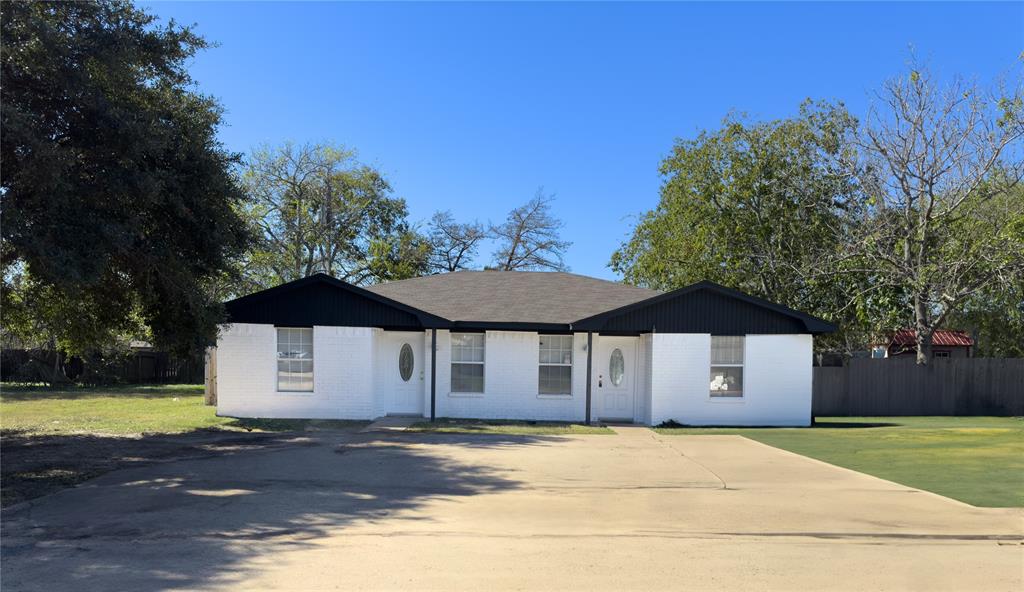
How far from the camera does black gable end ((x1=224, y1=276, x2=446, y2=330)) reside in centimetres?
1748

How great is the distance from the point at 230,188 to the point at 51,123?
3.15 metres

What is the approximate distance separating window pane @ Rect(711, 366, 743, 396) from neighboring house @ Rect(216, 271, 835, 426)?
1.2 inches

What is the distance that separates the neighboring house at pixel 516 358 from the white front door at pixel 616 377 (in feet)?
0.10

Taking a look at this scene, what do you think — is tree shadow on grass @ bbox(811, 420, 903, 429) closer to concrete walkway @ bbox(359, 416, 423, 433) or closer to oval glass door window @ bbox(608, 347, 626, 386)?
oval glass door window @ bbox(608, 347, 626, 386)

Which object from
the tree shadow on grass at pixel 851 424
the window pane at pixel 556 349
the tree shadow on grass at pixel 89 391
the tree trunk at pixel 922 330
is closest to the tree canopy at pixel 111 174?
the window pane at pixel 556 349

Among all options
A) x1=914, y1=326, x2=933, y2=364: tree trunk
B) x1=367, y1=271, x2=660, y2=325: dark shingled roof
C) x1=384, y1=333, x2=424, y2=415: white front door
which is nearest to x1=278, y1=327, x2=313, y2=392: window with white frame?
x1=384, y1=333, x2=424, y2=415: white front door

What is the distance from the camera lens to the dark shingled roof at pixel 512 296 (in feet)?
60.1

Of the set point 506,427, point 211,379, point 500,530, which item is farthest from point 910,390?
point 211,379

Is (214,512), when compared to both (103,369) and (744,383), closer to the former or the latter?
(744,383)

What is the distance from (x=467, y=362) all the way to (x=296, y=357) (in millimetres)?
4455

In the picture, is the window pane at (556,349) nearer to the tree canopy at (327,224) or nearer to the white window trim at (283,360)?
the white window trim at (283,360)

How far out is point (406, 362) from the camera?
18.8 meters

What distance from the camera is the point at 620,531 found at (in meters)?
7.42

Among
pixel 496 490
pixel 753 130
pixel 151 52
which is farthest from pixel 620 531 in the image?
pixel 753 130
